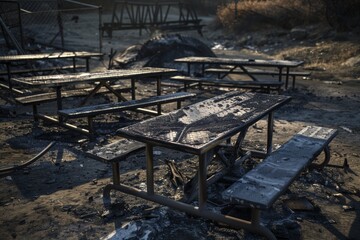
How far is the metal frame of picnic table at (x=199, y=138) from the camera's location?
2898 millimetres

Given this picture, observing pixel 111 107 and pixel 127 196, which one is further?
pixel 111 107

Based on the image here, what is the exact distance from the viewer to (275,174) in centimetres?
306

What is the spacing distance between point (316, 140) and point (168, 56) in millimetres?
8195

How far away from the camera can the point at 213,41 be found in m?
21.3

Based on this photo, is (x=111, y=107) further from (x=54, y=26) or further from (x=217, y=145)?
(x=54, y=26)

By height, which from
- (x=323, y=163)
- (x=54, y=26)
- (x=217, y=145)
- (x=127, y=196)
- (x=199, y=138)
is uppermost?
(x=54, y=26)

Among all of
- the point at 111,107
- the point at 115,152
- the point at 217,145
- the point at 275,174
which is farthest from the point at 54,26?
the point at 275,174

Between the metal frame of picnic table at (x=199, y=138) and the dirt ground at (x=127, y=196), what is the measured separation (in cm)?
17

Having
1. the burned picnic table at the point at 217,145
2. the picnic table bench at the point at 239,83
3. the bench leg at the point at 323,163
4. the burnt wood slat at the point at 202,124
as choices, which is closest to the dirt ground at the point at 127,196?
the bench leg at the point at 323,163

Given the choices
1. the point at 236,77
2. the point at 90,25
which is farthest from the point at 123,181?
the point at 90,25

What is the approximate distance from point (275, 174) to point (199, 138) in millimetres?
694

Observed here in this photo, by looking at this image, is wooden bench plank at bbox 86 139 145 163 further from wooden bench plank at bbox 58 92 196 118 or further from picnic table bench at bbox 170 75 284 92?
picnic table bench at bbox 170 75 284 92

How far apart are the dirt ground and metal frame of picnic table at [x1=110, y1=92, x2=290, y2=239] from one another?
167 millimetres

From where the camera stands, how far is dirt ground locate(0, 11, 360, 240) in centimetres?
317
